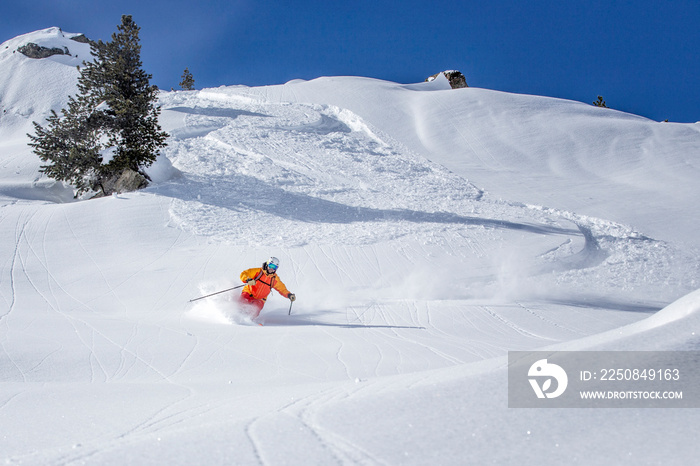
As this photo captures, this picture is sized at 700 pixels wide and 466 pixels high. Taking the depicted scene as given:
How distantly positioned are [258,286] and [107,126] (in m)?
14.9

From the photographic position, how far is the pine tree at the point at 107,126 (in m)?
19.0

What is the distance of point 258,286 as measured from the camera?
924 cm

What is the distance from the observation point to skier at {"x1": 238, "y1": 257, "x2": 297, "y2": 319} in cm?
920

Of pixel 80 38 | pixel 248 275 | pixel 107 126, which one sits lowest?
pixel 248 275

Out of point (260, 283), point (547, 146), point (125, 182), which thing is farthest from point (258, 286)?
point (547, 146)

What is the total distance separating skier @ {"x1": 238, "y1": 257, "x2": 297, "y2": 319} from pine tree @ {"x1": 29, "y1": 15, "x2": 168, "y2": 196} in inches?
468

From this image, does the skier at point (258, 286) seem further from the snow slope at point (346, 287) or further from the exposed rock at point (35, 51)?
the exposed rock at point (35, 51)

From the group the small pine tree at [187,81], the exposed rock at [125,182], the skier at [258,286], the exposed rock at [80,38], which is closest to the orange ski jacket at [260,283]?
the skier at [258,286]

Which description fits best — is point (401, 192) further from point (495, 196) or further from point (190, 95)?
point (190, 95)

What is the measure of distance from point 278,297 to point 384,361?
5342mm

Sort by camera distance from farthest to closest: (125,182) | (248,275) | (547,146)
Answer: (547,146) → (125,182) → (248,275)

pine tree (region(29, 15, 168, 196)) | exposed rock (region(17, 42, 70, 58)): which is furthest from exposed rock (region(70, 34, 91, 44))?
pine tree (region(29, 15, 168, 196))

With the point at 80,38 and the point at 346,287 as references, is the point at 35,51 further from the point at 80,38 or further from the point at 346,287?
the point at 346,287

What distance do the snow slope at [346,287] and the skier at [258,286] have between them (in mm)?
380
